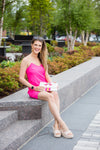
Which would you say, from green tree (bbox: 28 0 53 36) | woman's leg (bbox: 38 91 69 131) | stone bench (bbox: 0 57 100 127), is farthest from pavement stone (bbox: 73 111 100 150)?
green tree (bbox: 28 0 53 36)

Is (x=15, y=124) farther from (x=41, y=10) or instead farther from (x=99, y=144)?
(x=41, y=10)

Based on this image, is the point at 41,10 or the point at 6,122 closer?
the point at 6,122

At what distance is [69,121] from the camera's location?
6293 millimetres

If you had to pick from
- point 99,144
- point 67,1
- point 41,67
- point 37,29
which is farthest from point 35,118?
point 37,29

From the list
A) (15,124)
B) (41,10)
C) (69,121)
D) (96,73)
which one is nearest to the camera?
(15,124)

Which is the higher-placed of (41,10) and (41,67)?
(41,10)

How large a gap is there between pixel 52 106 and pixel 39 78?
0.71 m

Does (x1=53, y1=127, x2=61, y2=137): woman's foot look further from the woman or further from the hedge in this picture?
the hedge

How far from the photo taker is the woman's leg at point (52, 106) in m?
5.24

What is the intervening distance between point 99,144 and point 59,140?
0.64 m

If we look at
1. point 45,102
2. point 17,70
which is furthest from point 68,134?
point 17,70

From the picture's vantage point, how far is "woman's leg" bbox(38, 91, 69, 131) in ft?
17.2

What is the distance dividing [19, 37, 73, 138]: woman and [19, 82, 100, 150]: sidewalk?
0.20m

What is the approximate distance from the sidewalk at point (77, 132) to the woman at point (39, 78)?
20cm
